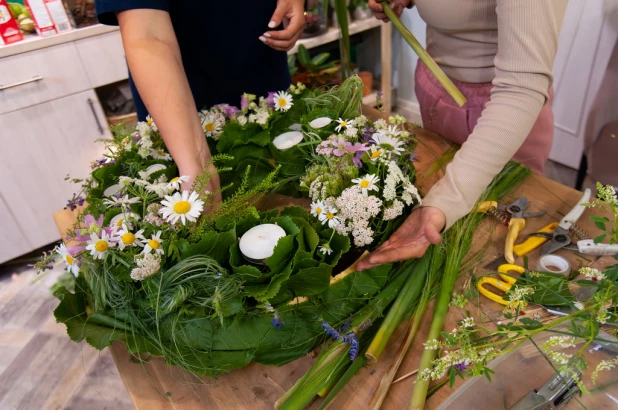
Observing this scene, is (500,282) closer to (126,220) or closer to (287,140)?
(287,140)

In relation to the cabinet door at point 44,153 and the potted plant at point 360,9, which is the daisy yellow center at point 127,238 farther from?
the potted plant at point 360,9

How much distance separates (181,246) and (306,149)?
368 millimetres

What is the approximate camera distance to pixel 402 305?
2.39 ft

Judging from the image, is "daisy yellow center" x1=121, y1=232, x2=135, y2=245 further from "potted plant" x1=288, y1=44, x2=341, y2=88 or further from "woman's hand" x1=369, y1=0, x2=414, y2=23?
"potted plant" x1=288, y1=44, x2=341, y2=88

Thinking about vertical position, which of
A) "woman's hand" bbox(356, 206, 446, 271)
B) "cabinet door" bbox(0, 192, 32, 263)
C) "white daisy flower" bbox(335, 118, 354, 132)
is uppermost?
"white daisy flower" bbox(335, 118, 354, 132)

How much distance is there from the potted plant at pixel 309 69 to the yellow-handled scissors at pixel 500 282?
5.71 ft

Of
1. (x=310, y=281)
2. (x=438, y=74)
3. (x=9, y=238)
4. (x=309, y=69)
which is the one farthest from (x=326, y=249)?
(x=9, y=238)

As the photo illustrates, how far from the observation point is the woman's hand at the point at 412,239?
2.36 feet

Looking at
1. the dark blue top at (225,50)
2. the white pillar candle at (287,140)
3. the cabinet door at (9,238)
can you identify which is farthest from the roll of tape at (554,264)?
the cabinet door at (9,238)

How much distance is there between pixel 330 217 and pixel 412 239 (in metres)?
0.15

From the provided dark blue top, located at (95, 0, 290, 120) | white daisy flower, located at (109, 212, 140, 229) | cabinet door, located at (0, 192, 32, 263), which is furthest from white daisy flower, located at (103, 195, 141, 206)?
cabinet door, located at (0, 192, 32, 263)

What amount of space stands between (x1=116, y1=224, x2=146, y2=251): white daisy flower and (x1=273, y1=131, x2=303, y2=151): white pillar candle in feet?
Answer: 1.23

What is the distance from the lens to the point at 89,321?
0.68m

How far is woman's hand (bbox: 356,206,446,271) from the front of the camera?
72 cm
